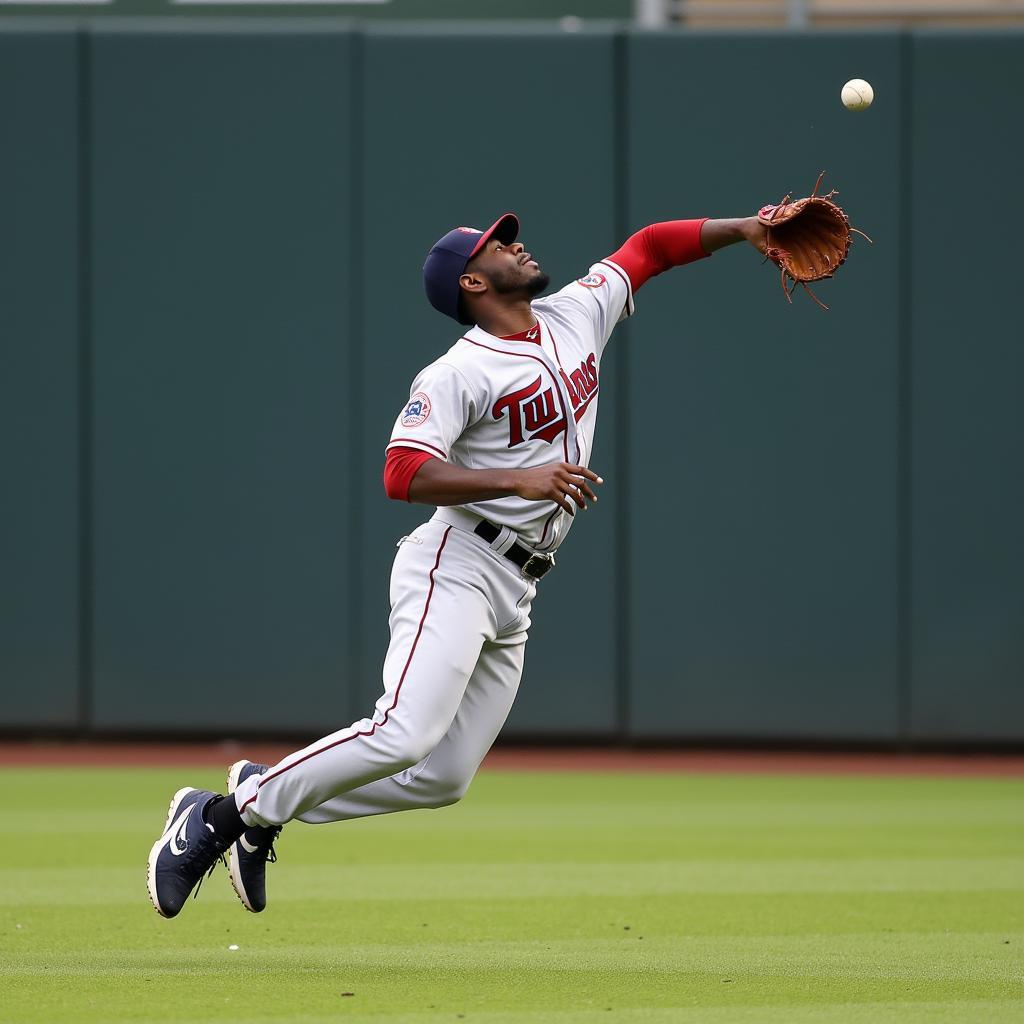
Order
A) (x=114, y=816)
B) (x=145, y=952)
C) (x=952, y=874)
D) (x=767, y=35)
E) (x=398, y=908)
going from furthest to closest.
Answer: (x=767, y=35)
(x=114, y=816)
(x=952, y=874)
(x=398, y=908)
(x=145, y=952)

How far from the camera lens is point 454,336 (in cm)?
997

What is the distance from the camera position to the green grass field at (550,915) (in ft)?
12.4

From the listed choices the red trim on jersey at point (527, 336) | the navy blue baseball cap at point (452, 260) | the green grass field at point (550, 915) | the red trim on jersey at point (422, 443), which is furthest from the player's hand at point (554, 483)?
the green grass field at point (550, 915)

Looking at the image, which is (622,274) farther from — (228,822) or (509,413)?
(228,822)

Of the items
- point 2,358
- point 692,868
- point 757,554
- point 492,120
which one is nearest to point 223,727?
point 2,358

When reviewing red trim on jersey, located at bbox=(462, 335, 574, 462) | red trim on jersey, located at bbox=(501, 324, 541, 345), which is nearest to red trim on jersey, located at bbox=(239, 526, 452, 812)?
red trim on jersey, located at bbox=(462, 335, 574, 462)

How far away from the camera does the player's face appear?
4.54 metres

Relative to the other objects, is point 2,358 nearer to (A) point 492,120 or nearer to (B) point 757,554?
(A) point 492,120

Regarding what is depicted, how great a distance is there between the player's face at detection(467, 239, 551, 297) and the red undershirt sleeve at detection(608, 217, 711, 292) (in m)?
0.46

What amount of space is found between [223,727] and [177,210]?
310cm

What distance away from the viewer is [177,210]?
10.1m

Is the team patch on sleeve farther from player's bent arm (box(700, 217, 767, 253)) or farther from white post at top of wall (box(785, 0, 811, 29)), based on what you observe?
white post at top of wall (box(785, 0, 811, 29))

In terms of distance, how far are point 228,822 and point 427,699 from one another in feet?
2.05

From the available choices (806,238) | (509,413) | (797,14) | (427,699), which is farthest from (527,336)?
(797,14)
